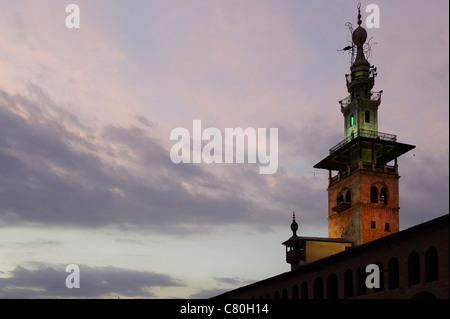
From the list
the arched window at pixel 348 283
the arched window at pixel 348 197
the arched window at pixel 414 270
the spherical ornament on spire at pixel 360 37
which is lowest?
the arched window at pixel 348 283

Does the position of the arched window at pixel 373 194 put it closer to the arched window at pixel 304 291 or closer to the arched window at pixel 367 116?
the arched window at pixel 367 116

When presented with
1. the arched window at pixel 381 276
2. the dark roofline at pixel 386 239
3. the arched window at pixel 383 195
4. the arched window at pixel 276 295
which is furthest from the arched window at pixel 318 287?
the arched window at pixel 383 195

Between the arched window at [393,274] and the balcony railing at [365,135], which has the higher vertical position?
the balcony railing at [365,135]

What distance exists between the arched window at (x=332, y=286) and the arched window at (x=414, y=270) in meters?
10.8

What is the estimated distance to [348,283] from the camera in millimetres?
43469

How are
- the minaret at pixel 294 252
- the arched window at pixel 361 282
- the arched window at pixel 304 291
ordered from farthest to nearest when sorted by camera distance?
the minaret at pixel 294 252
the arched window at pixel 304 291
the arched window at pixel 361 282

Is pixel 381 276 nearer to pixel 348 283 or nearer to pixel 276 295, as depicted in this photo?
pixel 348 283

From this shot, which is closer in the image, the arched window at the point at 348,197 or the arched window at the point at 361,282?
the arched window at the point at 361,282

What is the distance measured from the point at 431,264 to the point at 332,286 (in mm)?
13392

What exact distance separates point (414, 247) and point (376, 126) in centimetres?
4134

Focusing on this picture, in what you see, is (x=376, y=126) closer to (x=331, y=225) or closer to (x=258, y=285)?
(x=331, y=225)

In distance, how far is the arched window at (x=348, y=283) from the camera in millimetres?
42906
